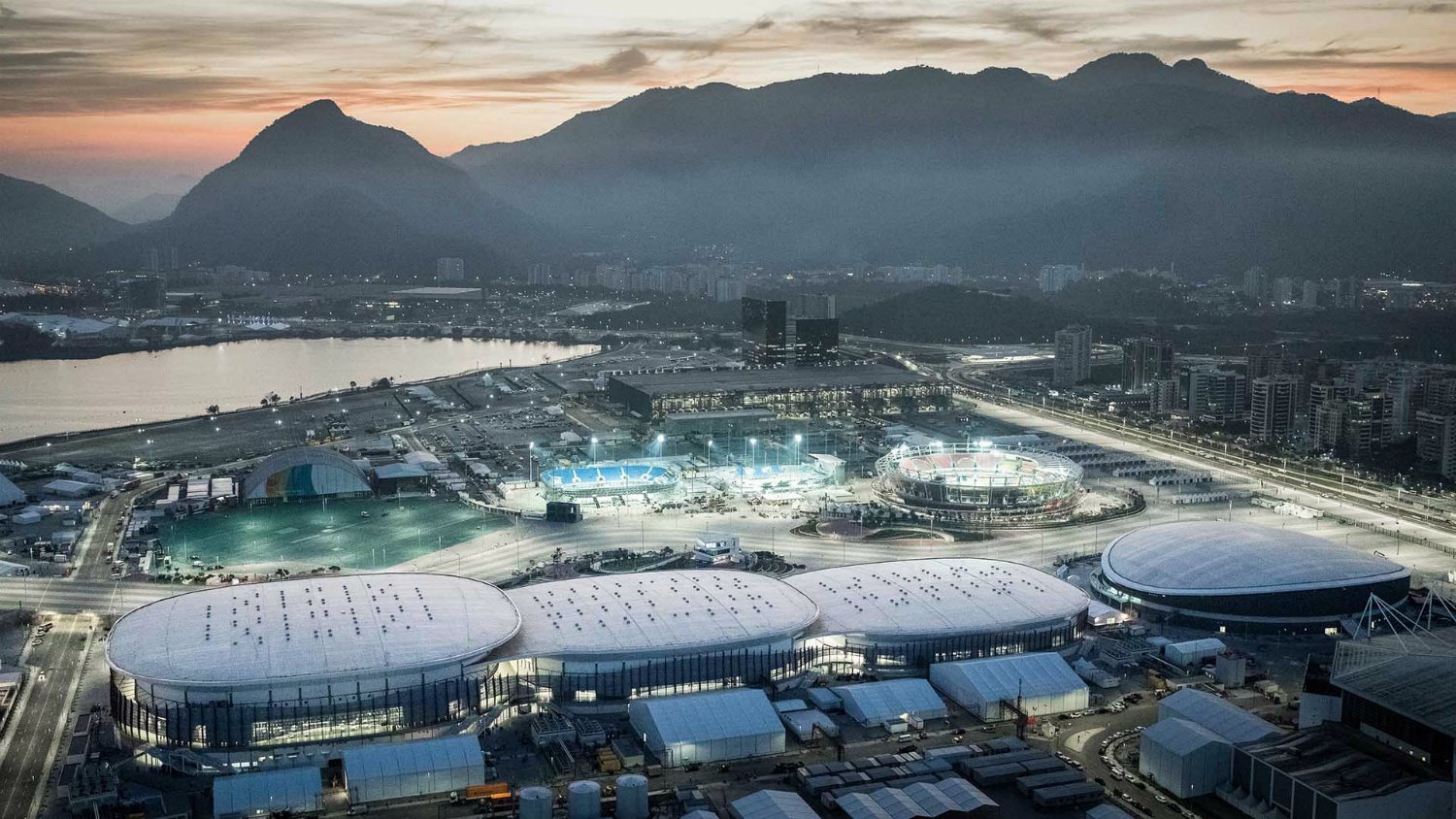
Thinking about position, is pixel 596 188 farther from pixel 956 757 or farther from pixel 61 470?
pixel 956 757

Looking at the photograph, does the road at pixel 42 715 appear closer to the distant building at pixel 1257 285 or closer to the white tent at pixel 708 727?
the white tent at pixel 708 727

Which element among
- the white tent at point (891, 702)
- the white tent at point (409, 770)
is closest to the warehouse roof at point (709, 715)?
the white tent at point (891, 702)

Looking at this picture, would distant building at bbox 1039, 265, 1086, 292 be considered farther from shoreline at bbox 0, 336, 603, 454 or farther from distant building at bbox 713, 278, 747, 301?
shoreline at bbox 0, 336, 603, 454

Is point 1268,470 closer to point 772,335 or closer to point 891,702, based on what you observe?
point 891,702

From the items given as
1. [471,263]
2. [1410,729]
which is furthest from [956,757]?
[471,263]

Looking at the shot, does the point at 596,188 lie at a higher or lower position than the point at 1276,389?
higher
